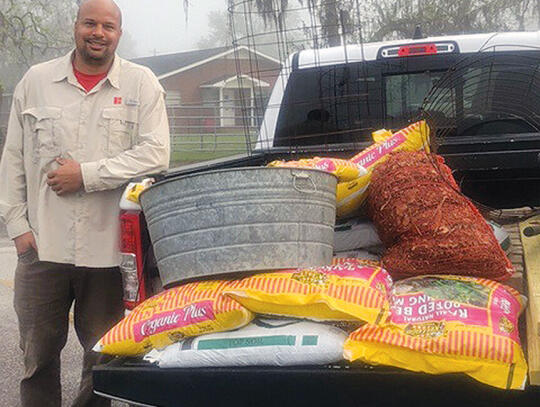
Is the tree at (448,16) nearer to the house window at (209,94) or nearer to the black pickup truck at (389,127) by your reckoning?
the house window at (209,94)

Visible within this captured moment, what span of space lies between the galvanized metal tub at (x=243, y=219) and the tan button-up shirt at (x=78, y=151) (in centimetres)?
103

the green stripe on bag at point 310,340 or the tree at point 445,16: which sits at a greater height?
the tree at point 445,16

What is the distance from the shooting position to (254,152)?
445cm

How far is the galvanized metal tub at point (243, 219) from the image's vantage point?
2.37 m

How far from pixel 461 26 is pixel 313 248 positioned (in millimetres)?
30737

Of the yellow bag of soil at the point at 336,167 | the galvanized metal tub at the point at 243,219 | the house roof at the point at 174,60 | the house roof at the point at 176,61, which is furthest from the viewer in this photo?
the house roof at the point at 174,60

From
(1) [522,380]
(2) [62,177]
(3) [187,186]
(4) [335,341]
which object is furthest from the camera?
(2) [62,177]

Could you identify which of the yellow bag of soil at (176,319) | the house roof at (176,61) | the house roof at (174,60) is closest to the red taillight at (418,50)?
the yellow bag of soil at (176,319)

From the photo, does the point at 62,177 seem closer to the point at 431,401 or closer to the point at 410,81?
the point at 431,401

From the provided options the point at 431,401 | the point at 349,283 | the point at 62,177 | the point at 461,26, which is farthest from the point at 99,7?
the point at 461,26

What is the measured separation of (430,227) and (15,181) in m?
2.02

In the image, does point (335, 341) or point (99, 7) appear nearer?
point (335, 341)

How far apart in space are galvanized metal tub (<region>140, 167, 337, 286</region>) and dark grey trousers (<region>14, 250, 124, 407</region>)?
1.25 meters

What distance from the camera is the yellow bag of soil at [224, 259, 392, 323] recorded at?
2.27 m
